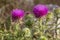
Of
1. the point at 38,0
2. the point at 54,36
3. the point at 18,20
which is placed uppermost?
the point at 18,20

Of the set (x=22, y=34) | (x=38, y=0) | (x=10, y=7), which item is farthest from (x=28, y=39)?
(x=38, y=0)

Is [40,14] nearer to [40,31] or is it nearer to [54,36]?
[40,31]

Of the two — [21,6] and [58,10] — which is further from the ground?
→ [58,10]

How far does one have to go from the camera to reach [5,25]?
2373 millimetres

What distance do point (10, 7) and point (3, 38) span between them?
2.94 m

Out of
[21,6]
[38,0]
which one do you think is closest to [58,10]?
[21,6]

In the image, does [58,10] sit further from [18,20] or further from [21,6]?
[21,6]

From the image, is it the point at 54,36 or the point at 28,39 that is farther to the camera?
the point at 54,36

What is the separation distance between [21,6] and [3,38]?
3.78 meters

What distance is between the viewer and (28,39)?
204 centimetres

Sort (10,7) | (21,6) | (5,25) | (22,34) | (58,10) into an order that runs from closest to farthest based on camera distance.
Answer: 1. (22,34)
2. (58,10)
3. (5,25)
4. (10,7)
5. (21,6)

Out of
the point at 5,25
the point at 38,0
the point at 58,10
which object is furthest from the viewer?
the point at 38,0

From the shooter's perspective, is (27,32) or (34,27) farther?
(34,27)

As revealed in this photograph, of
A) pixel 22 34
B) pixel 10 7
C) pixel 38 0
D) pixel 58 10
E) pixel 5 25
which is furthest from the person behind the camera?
pixel 38 0
